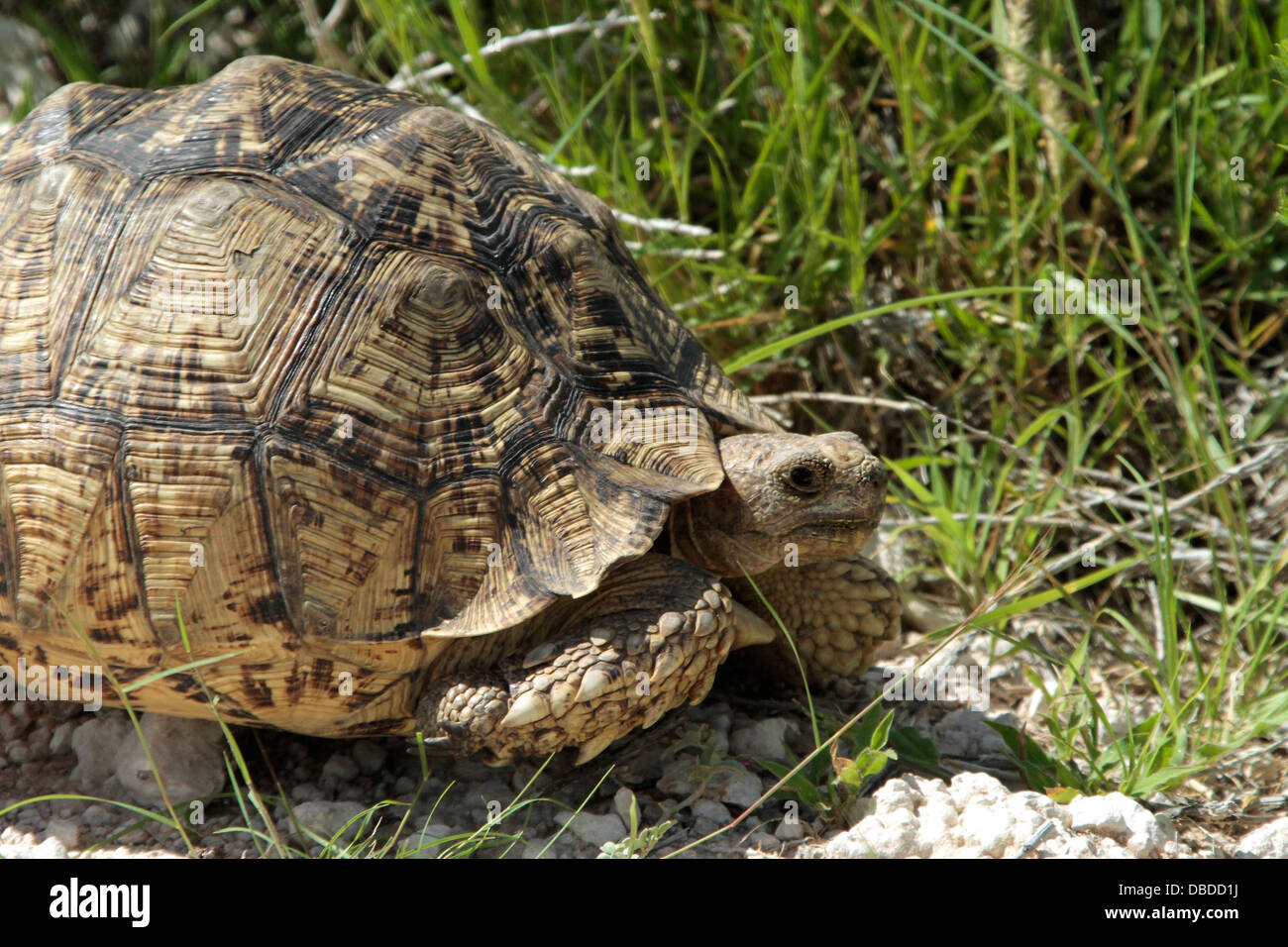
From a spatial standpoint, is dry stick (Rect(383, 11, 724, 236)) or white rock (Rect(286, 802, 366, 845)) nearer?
white rock (Rect(286, 802, 366, 845))

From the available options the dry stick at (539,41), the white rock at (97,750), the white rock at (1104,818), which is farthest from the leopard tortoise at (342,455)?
the dry stick at (539,41)

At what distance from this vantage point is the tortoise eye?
2.41 metres

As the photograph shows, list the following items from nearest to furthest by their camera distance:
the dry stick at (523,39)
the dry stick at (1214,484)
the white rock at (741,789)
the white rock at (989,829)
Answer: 1. the white rock at (989,829)
2. the white rock at (741,789)
3. the dry stick at (1214,484)
4. the dry stick at (523,39)

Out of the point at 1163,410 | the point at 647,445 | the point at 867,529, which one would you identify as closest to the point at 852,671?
the point at 867,529

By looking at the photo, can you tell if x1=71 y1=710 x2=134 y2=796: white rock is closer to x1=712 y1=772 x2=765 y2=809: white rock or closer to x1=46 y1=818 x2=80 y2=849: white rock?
x1=46 y1=818 x2=80 y2=849: white rock

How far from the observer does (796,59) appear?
3.33 m

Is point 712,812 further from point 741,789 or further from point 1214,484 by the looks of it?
point 1214,484

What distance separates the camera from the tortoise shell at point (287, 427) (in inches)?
86.7

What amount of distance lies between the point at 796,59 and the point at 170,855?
8.60 ft

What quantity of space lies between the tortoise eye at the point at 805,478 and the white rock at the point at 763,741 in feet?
1.80

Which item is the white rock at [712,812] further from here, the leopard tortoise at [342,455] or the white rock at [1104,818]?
the white rock at [1104,818]

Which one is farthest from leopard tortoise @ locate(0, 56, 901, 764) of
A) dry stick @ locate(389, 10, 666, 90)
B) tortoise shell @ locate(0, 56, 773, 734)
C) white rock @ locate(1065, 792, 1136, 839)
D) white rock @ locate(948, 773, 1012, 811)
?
dry stick @ locate(389, 10, 666, 90)

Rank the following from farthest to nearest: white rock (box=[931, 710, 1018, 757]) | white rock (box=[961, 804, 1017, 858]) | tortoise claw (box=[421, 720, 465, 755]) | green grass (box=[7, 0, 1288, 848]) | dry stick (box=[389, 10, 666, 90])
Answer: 1. dry stick (box=[389, 10, 666, 90])
2. green grass (box=[7, 0, 1288, 848])
3. white rock (box=[931, 710, 1018, 757])
4. tortoise claw (box=[421, 720, 465, 755])
5. white rock (box=[961, 804, 1017, 858])
